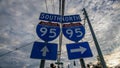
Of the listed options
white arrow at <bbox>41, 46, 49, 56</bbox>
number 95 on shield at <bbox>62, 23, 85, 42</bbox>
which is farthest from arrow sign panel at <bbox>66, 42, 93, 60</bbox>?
white arrow at <bbox>41, 46, 49, 56</bbox>

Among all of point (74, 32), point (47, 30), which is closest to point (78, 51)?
point (74, 32)

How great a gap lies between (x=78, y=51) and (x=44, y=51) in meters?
1.28

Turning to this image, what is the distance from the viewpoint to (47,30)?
581 centimetres

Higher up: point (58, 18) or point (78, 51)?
point (58, 18)

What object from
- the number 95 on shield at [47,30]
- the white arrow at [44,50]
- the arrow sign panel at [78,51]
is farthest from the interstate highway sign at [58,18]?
the white arrow at [44,50]

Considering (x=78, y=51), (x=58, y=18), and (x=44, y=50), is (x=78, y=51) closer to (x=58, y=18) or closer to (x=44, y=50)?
(x=44, y=50)

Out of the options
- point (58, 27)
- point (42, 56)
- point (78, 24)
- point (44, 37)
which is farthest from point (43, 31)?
point (78, 24)

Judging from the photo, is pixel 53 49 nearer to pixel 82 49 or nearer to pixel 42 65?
pixel 42 65

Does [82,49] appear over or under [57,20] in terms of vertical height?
under

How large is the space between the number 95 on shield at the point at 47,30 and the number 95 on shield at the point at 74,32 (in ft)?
1.21

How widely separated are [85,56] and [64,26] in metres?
1.53

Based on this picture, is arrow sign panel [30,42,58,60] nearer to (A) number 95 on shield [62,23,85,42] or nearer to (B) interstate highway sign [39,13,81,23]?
(A) number 95 on shield [62,23,85,42]

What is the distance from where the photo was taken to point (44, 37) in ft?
18.7

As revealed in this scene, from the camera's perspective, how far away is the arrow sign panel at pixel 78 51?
5.52m
